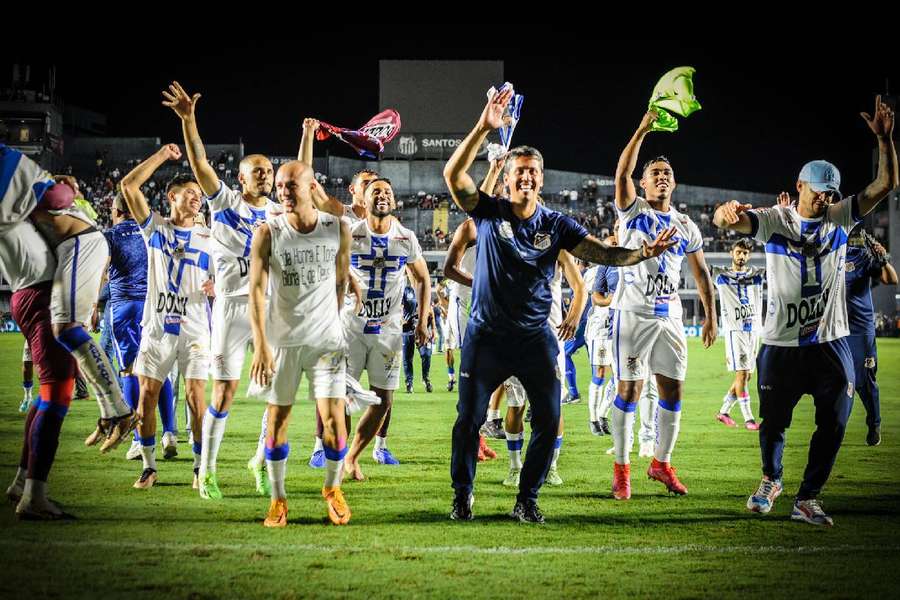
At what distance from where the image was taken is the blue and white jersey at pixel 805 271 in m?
6.93

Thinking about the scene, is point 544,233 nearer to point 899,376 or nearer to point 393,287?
point 393,287

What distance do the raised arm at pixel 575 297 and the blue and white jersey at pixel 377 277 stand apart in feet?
5.48

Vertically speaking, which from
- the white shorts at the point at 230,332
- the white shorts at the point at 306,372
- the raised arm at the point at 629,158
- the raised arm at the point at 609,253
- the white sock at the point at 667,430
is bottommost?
the white sock at the point at 667,430

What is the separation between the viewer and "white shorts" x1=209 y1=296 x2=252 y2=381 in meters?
7.70

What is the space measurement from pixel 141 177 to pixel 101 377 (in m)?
2.04

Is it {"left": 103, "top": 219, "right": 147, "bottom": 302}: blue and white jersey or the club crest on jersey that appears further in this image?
{"left": 103, "top": 219, "right": 147, "bottom": 302}: blue and white jersey

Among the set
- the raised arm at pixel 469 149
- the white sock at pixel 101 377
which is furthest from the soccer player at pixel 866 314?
the white sock at pixel 101 377

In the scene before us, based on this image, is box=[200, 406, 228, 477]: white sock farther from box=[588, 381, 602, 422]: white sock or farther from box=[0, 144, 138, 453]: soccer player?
box=[588, 381, 602, 422]: white sock

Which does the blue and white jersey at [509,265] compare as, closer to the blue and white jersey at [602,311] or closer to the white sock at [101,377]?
the white sock at [101,377]

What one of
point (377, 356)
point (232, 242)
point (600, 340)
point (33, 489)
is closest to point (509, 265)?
point (377, 356)

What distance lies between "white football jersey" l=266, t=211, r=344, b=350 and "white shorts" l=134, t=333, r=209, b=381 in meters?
2.03

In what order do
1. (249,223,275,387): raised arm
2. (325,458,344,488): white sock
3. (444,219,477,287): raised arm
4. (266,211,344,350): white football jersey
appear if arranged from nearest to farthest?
(249,223,275,387): raised arm
(266,211,344,350): white football jersey
(325,458,344,488): white sock
(444,219,477,287): raised arm

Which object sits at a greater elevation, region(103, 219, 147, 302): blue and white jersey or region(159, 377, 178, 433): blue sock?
region(103, 219, 147, 302): blue and white jersey

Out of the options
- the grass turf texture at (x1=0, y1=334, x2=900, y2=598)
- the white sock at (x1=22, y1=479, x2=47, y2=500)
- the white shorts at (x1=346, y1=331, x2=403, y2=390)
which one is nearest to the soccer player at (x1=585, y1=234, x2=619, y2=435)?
the grass turf texture at (x1=0, y1=334, x2=900, y2=598)
